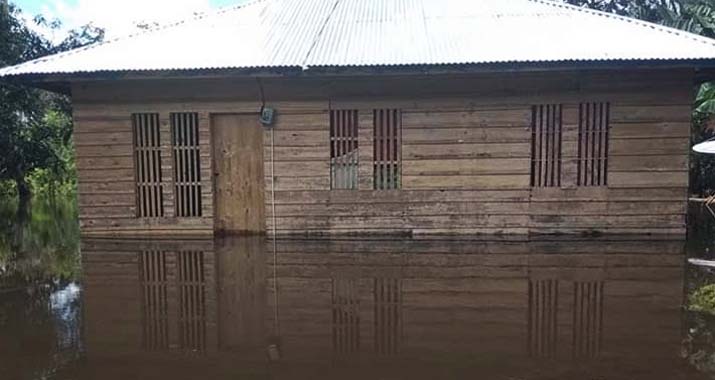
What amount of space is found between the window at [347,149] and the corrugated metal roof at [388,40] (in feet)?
3.17

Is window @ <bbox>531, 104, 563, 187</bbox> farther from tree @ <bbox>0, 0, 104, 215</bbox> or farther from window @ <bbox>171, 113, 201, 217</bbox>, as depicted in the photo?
tree @ <bbox>0, 0, 104, 215</bbox>

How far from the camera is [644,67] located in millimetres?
8148

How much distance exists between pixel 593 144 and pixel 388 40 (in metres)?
3.60

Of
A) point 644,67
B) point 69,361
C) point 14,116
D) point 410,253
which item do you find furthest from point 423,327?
point 14,116

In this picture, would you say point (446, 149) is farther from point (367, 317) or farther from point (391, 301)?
point (367, 317)

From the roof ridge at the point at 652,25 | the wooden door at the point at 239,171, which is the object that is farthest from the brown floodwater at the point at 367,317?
the roof ridge at the point at 652,25

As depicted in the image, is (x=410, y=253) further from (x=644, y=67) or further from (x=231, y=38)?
(x=231, y=38)

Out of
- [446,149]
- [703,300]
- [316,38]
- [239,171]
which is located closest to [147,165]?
[239,171]

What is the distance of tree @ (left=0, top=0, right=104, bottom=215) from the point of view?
14914 millimetres

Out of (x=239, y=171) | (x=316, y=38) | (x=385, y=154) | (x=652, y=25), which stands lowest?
(x=239, y=171)

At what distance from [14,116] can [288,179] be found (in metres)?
10.3

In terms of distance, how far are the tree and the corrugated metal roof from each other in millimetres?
6200

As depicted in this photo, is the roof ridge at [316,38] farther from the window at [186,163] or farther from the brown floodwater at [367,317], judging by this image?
the brown floodwater at [367,317]

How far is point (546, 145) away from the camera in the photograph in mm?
9133
